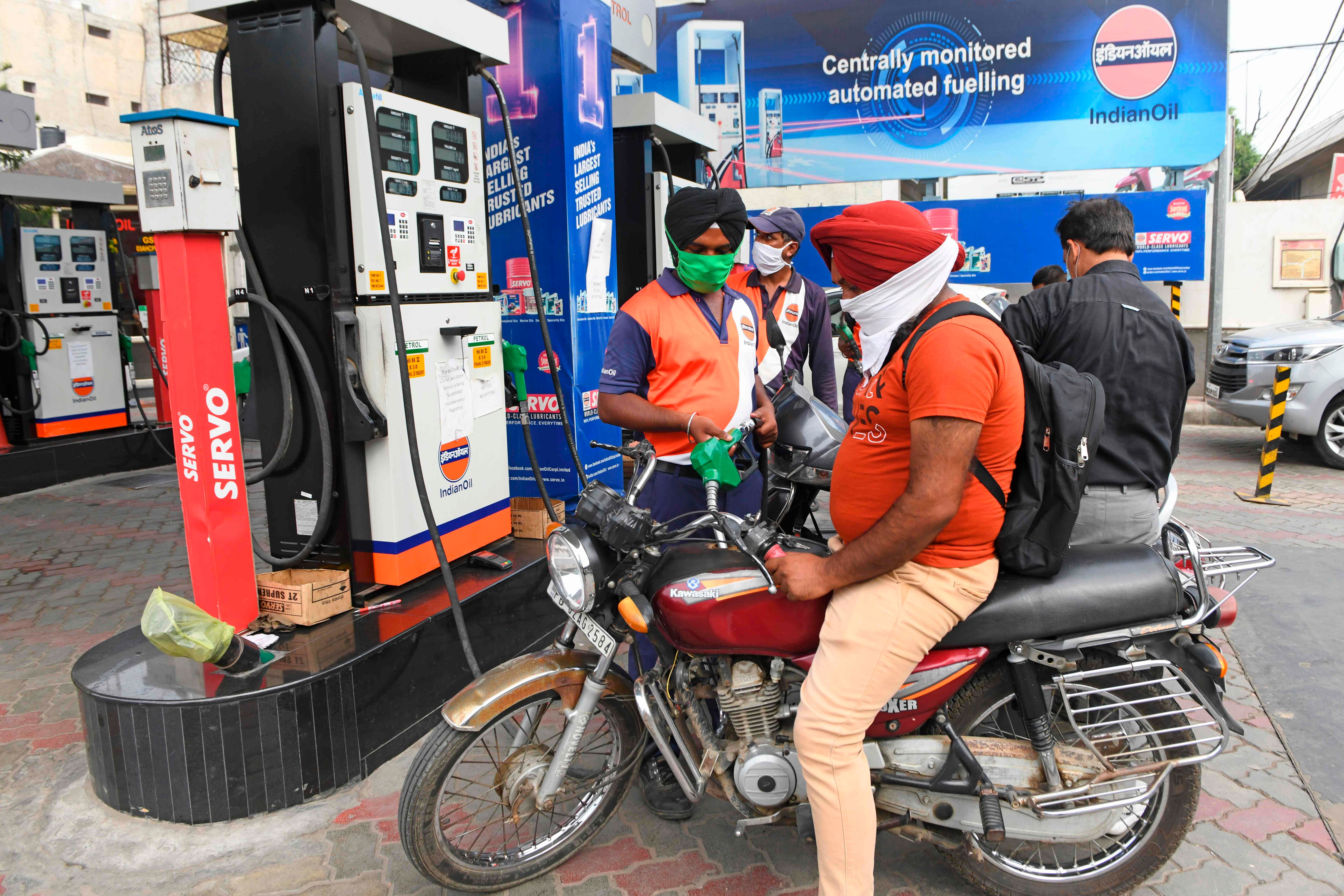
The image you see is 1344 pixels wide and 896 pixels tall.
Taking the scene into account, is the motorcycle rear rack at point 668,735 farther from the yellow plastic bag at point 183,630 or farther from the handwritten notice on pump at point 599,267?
the handwritten notice on pump at point 599,267

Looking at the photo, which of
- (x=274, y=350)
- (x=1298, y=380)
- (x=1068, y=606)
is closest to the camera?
(x=1068, y=606)

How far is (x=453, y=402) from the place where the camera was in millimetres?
4184

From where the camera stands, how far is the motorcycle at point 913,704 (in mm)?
2504

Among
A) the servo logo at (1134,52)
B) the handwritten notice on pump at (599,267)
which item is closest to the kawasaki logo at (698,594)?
the handwritten notice on pump at (599,267)

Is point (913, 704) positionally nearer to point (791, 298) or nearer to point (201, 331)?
point (201, 331)

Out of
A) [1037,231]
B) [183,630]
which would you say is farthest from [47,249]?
[1037,231]

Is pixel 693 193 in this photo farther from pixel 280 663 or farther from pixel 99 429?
pixel 99 429

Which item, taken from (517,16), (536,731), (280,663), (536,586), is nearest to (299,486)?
(280,663)

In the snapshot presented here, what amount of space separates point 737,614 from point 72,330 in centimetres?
888

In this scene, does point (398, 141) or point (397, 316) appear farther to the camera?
point (398, 141)

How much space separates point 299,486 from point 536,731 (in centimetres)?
172

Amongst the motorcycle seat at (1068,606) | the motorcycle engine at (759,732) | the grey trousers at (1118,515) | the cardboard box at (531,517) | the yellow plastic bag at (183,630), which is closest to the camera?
the motorcycle seat at (1068,606)

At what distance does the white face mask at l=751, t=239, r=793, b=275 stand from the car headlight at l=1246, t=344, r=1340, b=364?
630 centimetres

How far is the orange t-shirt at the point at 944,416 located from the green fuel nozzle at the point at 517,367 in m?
2.44
